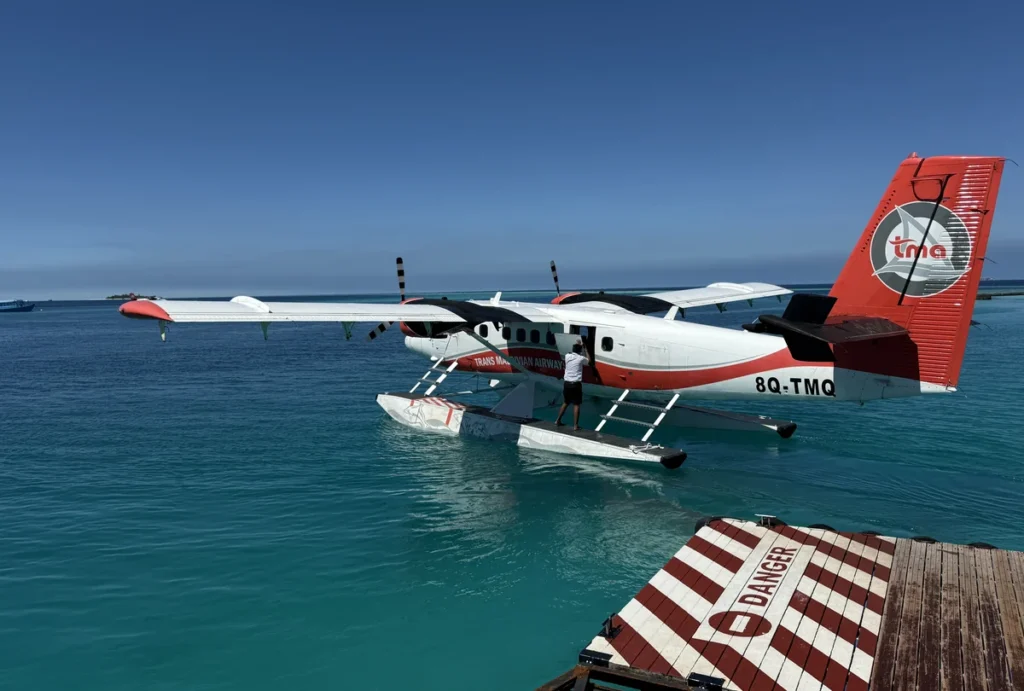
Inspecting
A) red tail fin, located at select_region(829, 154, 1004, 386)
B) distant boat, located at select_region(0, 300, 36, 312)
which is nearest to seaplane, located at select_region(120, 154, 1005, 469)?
red tail fin, located at select_region(829, 154, 1004, 386)

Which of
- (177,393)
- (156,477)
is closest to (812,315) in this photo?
(156,477)

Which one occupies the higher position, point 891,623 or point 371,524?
point 891,623

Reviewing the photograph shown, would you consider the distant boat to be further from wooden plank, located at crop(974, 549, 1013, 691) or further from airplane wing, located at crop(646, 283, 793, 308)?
wooden plank, located at crop(974, 549, 1013, 691)

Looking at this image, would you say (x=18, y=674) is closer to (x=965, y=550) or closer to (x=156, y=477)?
(x=156, y=477)

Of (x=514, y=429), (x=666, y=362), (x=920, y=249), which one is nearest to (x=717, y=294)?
(x=666, y=362)

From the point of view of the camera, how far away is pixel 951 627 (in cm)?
549

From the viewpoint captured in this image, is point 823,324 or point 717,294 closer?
point 823,324

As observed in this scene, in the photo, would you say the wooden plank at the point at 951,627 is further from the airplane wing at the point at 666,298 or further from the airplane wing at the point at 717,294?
the airplane wing at the point at 717,294

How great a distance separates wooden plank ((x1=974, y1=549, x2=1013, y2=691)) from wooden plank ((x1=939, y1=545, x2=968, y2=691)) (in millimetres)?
186

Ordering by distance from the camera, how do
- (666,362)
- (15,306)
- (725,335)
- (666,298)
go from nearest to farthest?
1. (725,335)
2. (666,362)
3. (666,298)
4. (15,306)

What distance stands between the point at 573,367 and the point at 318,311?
5.66 metres

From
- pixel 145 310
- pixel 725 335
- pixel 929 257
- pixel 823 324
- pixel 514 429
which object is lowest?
pixel 514 429

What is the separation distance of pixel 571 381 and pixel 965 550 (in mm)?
7974

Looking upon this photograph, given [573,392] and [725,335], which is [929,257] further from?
[573,392]
